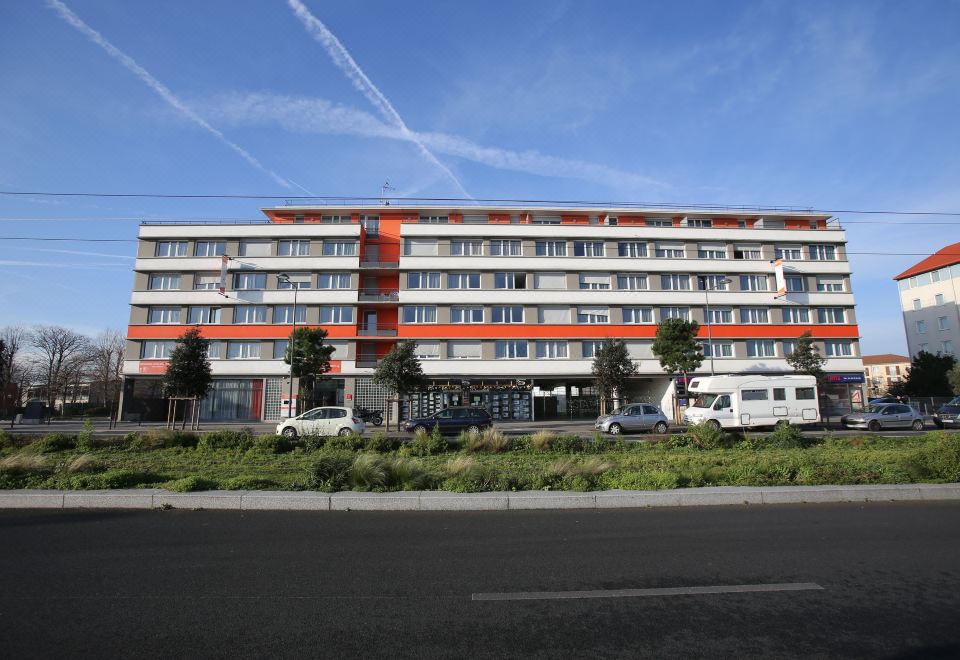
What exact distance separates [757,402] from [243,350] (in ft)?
116

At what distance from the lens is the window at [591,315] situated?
41.2 meters

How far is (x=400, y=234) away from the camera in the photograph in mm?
42688

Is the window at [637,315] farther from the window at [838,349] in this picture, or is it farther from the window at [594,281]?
the window at [838,349]

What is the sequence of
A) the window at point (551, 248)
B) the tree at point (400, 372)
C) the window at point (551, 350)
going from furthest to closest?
the window at point (551, 248) < the window at point (551, 350) < the tree at point (400, 372)

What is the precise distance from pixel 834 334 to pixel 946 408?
18.8 meters

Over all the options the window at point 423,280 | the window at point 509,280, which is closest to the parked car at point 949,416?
the window at point 509,280

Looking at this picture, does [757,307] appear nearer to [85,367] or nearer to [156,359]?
[156,359]

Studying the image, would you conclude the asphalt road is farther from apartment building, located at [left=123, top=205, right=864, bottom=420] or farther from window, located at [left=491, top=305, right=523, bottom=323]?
window, located at [left=491, top=305, right=523, bottom=323]

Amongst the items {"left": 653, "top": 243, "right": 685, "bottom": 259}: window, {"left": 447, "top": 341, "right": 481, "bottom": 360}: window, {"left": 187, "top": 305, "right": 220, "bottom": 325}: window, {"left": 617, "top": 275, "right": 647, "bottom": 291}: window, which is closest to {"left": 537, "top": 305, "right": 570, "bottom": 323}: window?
{"left": 617, "top": 275, "right": 647, "bottom": 291}: window

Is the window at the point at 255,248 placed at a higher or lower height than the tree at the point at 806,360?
higher

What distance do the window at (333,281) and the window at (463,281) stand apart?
844 centimetres

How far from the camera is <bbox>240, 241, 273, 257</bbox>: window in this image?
41.6 m

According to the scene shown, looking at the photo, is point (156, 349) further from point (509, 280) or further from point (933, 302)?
point (933, 302)

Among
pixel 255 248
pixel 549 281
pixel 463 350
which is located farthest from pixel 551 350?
pixel 255 248
